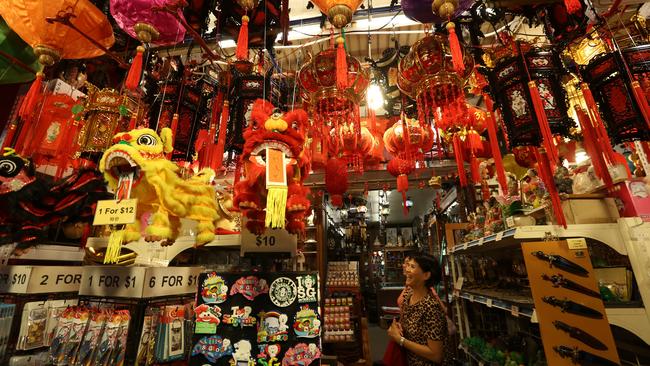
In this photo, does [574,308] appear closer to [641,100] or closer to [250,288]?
[641,100]

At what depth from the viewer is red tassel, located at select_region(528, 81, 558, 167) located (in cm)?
163

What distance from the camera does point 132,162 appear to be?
54.4 inches

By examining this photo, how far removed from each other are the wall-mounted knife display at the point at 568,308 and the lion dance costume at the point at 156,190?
5.90 ft

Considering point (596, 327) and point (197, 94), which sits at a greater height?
point (197, 94)

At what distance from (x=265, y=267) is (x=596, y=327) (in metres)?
1.78

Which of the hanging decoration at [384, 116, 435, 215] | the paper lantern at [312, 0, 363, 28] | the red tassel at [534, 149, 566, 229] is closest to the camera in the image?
the paper lantern at [312, 0, 363, 28]

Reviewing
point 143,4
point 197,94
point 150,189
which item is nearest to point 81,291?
point 150,189

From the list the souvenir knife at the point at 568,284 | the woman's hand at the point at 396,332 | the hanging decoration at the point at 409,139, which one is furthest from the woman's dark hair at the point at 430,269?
the hanging decoration at the point at 409,139

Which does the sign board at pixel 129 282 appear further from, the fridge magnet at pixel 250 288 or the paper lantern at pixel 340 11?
the paper lantern at pixel 340 11

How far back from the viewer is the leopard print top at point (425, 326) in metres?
1.88

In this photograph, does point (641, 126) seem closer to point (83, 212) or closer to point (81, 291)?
point (83, 212)

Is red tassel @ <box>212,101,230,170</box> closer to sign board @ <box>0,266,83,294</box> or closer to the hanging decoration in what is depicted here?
Answer: sign board @ <box>0,266,83,294</box>

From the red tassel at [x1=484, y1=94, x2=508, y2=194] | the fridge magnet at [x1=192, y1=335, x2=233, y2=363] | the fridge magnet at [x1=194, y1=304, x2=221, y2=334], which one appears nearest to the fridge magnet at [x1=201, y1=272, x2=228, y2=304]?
the fridge magnet at [x1=194, y1=304, x2=221, y2=334]

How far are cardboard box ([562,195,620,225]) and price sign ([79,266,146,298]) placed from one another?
2769 millimetres
